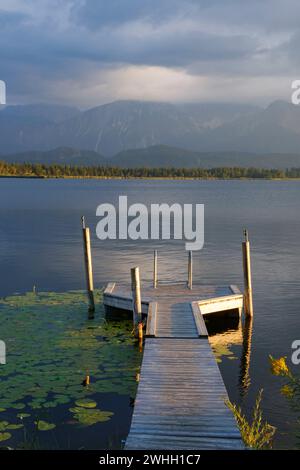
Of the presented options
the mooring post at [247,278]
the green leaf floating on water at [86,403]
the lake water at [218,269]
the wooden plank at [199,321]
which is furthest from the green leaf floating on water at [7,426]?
the mooring post at [247,278]

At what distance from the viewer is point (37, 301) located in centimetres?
2816

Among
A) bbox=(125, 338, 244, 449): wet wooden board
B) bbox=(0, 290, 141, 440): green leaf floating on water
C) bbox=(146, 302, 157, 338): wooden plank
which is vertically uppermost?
bbox=(146, 302, 157, 338): wooden plank

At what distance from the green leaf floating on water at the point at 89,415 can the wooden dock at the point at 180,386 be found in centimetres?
155

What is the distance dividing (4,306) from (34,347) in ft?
24.6

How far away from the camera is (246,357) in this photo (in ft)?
67.9

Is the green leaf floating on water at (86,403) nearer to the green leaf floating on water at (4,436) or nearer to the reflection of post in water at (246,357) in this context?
the green leaf floating on water at (4,436)

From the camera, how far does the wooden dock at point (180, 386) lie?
35.5ft

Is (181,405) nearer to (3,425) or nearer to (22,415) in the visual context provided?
(22,415)

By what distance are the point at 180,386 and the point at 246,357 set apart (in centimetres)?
768

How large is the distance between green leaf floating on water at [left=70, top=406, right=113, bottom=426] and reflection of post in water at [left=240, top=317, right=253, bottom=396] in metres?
4.69

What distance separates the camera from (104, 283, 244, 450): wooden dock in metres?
10.8

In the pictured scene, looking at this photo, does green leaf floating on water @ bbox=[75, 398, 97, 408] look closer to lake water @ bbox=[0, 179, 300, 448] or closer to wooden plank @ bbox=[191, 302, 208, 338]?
lake water @ bbox=[0, 179, 300, 448]

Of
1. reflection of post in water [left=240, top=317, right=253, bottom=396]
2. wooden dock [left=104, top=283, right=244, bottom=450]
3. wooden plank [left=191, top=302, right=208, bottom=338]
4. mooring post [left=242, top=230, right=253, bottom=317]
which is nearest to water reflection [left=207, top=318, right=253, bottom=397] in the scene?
reflection of post in water [left=240, top=317, right=253, bottom=396]
